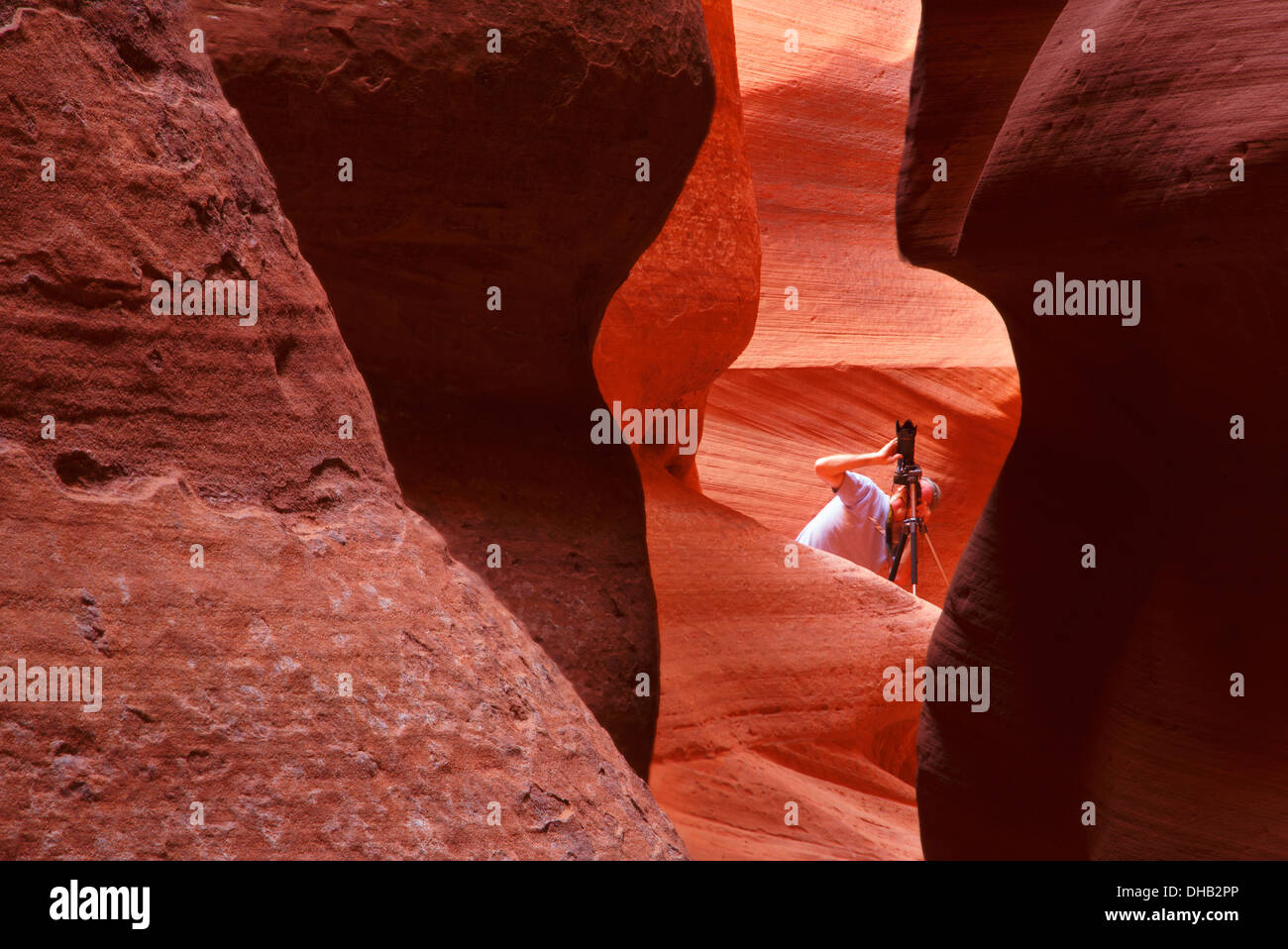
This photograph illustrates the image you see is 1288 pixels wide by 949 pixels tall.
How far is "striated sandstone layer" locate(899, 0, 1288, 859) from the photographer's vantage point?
298 centimetres

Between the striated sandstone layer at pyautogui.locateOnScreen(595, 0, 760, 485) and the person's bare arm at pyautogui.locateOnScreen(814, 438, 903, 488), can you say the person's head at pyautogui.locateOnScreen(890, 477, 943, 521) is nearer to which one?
the person's bare arm at pyautogui.locateOnScreen(814, 438, 903, 488)

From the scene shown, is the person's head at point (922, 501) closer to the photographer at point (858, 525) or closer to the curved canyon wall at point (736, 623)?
the photographer at point (858, 525)

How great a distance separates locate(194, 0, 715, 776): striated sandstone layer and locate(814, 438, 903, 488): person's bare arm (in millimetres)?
3174

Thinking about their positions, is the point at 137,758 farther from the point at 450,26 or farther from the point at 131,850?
the point at 450,26

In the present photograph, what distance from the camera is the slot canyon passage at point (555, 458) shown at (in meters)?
1.47

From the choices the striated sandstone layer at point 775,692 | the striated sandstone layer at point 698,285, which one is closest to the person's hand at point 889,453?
the striated sandstone layer at point 775,692

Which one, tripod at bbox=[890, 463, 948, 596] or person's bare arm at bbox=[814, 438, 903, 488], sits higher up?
person's bare arm at bbox=[814, 438, 903, 488]

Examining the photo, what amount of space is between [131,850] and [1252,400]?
277 cm

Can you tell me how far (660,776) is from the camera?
4.99 m

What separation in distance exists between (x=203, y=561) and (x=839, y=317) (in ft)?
32.6

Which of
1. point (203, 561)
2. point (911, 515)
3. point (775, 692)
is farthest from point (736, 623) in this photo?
point (203, 561)

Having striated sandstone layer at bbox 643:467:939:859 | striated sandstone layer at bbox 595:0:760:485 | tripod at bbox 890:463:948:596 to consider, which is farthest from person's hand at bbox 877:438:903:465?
striated sandstone layer at bbox 595:0:760:485

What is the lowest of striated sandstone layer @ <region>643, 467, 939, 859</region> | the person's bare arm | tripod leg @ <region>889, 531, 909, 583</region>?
striated sandstone layer @ <region>643, 467, 939, 859</region>
